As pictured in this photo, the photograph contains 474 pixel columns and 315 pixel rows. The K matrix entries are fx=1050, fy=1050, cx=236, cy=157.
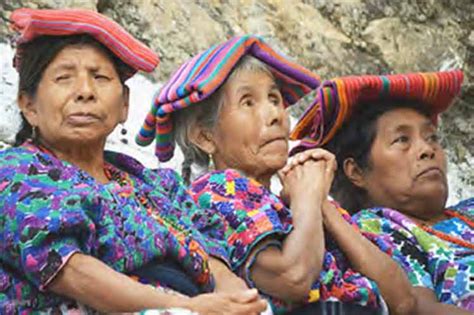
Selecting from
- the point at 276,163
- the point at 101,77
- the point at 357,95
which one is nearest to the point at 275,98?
the point at 276,163

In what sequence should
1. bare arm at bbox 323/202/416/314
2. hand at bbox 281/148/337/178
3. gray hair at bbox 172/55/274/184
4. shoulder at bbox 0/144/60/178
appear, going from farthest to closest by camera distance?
1. gray hair at bbox 172/55/274/184
2. hand at bbox 281/148/337/178
3. bare arm at bbox 323/202/416/314
4. shoulder at bbox 0/144/60/178

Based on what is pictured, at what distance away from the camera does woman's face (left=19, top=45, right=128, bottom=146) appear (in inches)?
126

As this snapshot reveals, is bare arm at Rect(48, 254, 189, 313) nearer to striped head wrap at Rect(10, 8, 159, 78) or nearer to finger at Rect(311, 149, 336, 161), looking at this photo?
striped head wrap at Rect(10, 8, 159, 78)

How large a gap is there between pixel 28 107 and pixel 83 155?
0.23 metres

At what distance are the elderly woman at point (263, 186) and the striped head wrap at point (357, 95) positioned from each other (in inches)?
7.0

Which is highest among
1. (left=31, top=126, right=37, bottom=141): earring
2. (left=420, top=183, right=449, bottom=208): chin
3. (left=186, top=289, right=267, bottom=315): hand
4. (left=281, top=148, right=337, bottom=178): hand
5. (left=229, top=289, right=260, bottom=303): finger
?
(left=420, top=183, right=449, bottom=208): chin

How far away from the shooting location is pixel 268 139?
3.65 m

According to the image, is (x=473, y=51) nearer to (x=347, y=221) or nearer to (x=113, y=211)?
(x=347, y=221)

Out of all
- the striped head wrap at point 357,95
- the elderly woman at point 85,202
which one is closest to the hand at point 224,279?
the elderly woman at point 85,202

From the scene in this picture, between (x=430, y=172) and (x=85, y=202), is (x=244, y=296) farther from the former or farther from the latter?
(x=430, y=172)

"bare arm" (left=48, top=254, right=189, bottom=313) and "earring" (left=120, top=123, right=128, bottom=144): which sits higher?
"earring" (left=120, top=123, right=128, bottom=144)

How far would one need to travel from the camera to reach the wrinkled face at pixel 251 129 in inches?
144

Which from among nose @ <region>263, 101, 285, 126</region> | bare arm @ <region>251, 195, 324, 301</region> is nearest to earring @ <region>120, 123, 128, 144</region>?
nose @ <region>263, 101, 285, 126</region>

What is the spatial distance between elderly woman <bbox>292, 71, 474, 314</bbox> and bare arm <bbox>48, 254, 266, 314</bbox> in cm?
→ 111
